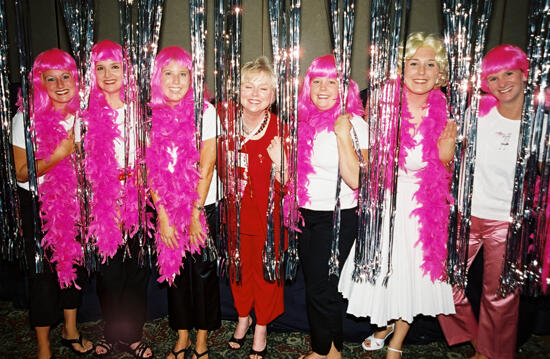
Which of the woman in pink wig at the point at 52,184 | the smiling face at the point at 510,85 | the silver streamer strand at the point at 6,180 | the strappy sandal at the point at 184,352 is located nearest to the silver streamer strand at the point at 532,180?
the smiling face at the point at 510,85

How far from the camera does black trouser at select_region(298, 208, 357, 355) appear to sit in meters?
1.61

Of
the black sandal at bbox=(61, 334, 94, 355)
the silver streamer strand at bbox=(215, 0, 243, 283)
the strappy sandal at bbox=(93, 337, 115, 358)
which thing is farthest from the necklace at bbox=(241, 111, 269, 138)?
the black sandal at bbox=(61, 334, 94, 355)

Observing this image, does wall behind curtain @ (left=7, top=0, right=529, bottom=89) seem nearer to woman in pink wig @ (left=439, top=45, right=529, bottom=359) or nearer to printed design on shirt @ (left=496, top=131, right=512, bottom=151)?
woman in pink wig @ (left=439, top=45, right=529, bottom=359)

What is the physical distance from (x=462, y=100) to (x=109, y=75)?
1.45 meters

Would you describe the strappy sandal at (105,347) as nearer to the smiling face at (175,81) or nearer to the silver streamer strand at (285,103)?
the silver streamer strand at (285,103)

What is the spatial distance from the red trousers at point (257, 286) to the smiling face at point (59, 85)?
3.36ft

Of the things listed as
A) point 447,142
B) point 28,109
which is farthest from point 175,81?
point 447,142

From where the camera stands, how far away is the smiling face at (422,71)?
60.6 inches

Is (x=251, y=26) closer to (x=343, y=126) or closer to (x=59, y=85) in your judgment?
(x=59, y=85)

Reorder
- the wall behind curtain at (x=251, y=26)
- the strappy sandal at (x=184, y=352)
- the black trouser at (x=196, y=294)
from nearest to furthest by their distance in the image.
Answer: the black trouser at (x=196, y=294) < the strappy sandal at (x=184, y=352) < the wall behind curtain at (x=251, y=26)

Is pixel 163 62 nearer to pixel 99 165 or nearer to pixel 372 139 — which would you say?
pixel 99 165

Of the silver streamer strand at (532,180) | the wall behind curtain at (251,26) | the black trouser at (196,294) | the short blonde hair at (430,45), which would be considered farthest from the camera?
the wall behind curtain at (251,26)

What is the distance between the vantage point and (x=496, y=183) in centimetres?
158

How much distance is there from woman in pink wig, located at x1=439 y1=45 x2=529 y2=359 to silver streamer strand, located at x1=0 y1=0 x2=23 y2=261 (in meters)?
2.03
